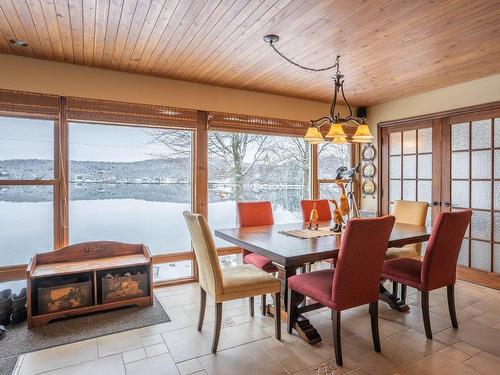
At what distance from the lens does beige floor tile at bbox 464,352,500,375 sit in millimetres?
2094

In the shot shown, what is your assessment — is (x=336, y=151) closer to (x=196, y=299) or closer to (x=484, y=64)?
(x=484, y=64)

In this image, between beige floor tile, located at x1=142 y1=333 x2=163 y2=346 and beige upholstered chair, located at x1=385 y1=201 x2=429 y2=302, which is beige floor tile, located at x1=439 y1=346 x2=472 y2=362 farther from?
beige floor tile, located at x1=142 y1=333 x2=163 y2=346

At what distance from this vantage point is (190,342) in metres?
2.47

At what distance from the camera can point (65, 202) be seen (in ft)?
10.9

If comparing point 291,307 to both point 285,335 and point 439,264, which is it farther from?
point 439,264

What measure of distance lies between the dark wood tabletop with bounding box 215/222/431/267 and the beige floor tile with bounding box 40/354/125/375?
3.84 feet

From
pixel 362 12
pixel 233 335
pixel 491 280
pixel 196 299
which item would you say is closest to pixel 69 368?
pixel 233 335

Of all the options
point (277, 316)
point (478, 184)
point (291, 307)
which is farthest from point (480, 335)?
point (478, 184)

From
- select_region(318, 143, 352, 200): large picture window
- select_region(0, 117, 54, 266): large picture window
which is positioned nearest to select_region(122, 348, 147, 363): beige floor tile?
select_region(0, 117, 54, 266): large picture window

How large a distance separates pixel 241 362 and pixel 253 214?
162cm

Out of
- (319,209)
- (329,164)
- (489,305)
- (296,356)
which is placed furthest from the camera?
(329,164)

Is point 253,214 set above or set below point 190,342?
above

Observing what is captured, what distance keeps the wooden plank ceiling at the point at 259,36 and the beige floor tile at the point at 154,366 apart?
2.41 meters

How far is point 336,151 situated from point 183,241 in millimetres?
2824
